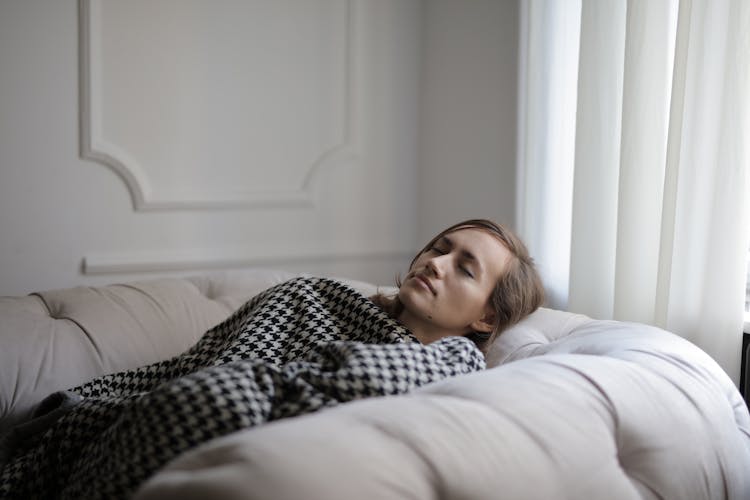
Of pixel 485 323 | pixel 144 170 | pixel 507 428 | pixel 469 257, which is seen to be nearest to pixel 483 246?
pixel 469 257

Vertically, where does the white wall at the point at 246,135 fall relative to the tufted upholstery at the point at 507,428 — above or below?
above

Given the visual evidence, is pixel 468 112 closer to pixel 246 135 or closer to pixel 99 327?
pixel 246 135

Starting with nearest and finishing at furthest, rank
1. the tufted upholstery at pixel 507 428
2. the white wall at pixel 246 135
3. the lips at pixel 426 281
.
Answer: the tufted upholstery at pixel 507 428 < the lips at pixel 426 281 < the white wall at pixel 246 135

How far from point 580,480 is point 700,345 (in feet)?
2.40

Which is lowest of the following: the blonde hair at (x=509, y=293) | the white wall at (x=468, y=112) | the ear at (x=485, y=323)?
the ear at (x=485, y=323)

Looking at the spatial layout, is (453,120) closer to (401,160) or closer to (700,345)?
(401,160)

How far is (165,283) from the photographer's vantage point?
186cm

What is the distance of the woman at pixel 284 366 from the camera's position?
1.00 meters

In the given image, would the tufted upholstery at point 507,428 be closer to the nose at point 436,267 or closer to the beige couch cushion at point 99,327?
the beige couch cushion at point 99,327

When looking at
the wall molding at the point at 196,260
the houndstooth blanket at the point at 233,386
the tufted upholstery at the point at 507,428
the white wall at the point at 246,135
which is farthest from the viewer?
the wall molding at the point at 196,260

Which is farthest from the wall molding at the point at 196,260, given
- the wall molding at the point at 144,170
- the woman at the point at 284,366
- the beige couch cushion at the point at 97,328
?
the woman at the point at 284,366

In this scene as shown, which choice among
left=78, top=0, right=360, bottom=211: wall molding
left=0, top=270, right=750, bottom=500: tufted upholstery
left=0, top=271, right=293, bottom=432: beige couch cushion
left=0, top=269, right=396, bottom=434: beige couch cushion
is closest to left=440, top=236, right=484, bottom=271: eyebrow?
left=0, top=270, right=750, bottom=500: tufted upholstery

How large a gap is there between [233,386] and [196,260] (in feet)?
4.96

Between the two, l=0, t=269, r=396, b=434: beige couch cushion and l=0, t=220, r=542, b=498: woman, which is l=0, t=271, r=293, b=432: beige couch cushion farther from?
l=0, t=220, r=542, b=498: woman
